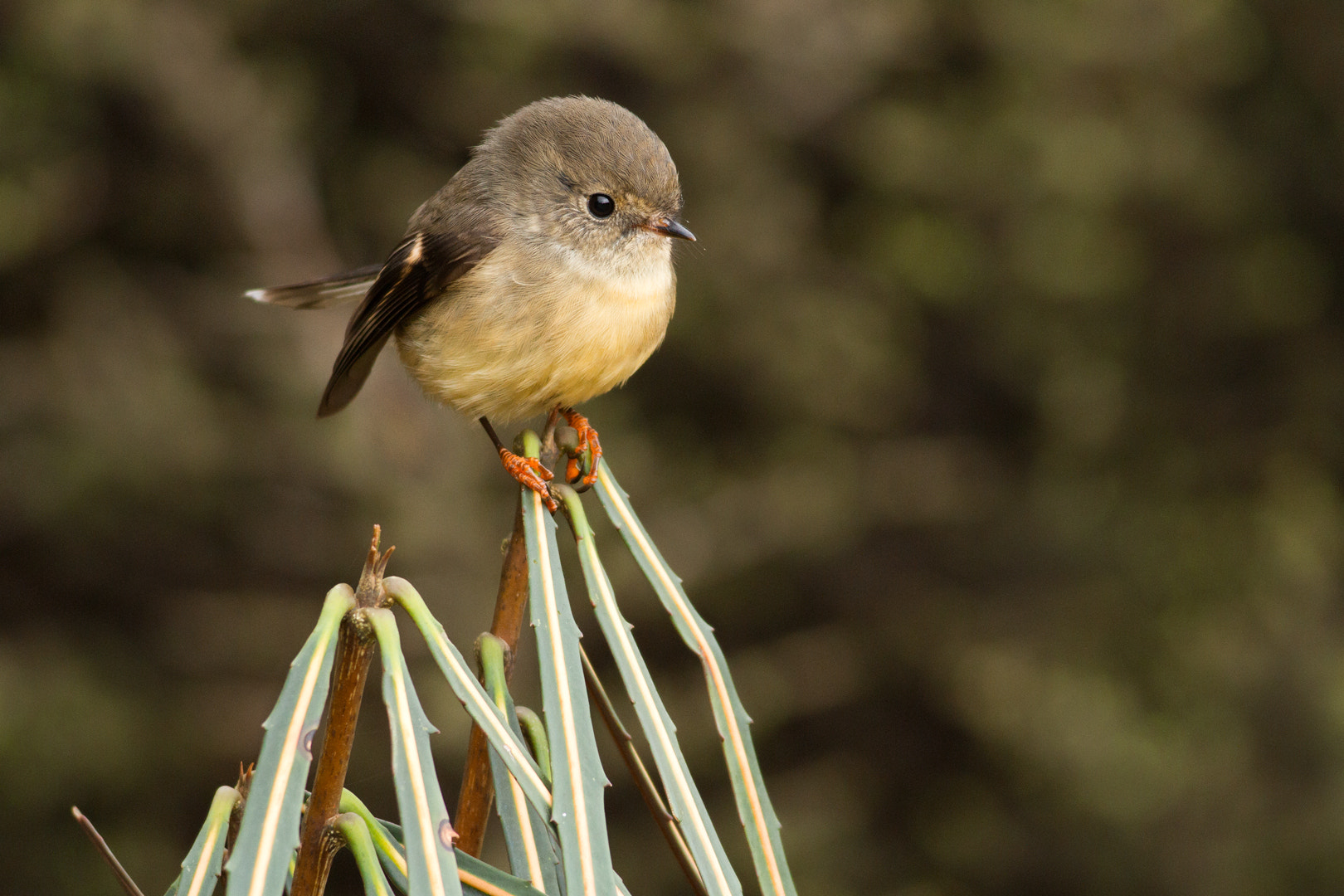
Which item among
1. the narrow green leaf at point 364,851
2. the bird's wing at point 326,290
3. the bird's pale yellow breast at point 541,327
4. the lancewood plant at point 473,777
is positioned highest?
the bird's wing at point 326,290

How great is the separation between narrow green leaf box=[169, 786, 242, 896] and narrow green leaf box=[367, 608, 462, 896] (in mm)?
184

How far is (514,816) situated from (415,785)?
25 centimetres

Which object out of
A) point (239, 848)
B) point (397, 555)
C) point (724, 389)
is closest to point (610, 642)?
point (239, 848)

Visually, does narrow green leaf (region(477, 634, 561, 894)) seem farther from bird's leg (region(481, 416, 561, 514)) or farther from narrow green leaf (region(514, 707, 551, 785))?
bird's leg (region(481, 416, 561, 514))

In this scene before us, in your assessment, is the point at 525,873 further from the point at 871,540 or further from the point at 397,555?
the point at 871,540

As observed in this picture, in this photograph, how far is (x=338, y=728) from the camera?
1233 mm

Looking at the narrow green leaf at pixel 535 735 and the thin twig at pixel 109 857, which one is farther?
the narrow green leaf at pixel 535 735

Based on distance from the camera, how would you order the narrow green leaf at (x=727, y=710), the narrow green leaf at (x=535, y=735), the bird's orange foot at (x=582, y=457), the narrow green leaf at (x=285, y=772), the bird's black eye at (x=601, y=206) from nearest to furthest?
the narrow green leaf at (x=285, y=772) < the narrow green leaf at (x=727, y=710) < the narrow green leaf at (x=535, y=735) < the bird's orange foot at (x=582, y=457) < the bird's black eye at (x=601, y=206)

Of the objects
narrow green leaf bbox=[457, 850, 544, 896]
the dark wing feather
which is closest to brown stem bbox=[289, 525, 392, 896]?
narrow green leaf bbox=[457, 850, 544, 896]

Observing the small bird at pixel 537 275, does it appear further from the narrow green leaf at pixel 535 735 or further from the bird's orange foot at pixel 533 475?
the narrow green leaf at pixel 535 735

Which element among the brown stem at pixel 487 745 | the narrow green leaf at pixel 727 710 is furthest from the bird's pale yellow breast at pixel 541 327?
the brown stem at pixel 487 745

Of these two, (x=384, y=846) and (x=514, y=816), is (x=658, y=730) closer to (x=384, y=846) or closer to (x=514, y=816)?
(x=514, y=816)

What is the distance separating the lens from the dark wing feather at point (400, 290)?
247 centimetres

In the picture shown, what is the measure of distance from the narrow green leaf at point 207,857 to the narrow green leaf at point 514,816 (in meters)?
0.29
